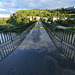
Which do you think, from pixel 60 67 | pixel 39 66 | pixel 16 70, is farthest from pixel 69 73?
pixel 16 70

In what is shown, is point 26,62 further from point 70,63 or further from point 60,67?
point 70,63

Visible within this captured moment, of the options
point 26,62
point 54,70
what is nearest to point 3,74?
point 26,62

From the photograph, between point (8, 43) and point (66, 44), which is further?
point (8, 43)

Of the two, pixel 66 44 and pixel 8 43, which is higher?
pixel 8 43

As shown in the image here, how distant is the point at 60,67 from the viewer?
2.42 m

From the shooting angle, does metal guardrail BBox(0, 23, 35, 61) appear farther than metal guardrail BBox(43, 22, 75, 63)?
Yes

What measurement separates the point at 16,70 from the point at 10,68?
0.94ft

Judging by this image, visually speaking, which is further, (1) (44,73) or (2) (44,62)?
(2) (44,62)

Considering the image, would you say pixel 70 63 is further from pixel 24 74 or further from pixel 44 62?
pixel 24 74

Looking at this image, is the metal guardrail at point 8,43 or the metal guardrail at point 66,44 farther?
the metal guardrail at point 8,43

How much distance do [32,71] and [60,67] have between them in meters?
1.16

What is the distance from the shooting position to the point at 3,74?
6.91 ft

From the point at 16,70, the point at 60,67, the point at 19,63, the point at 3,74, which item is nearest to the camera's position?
the point at 3,74

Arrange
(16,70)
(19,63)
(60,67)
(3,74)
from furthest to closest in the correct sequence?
(19,63) → (60,67) → (16,70) → (3,74)
